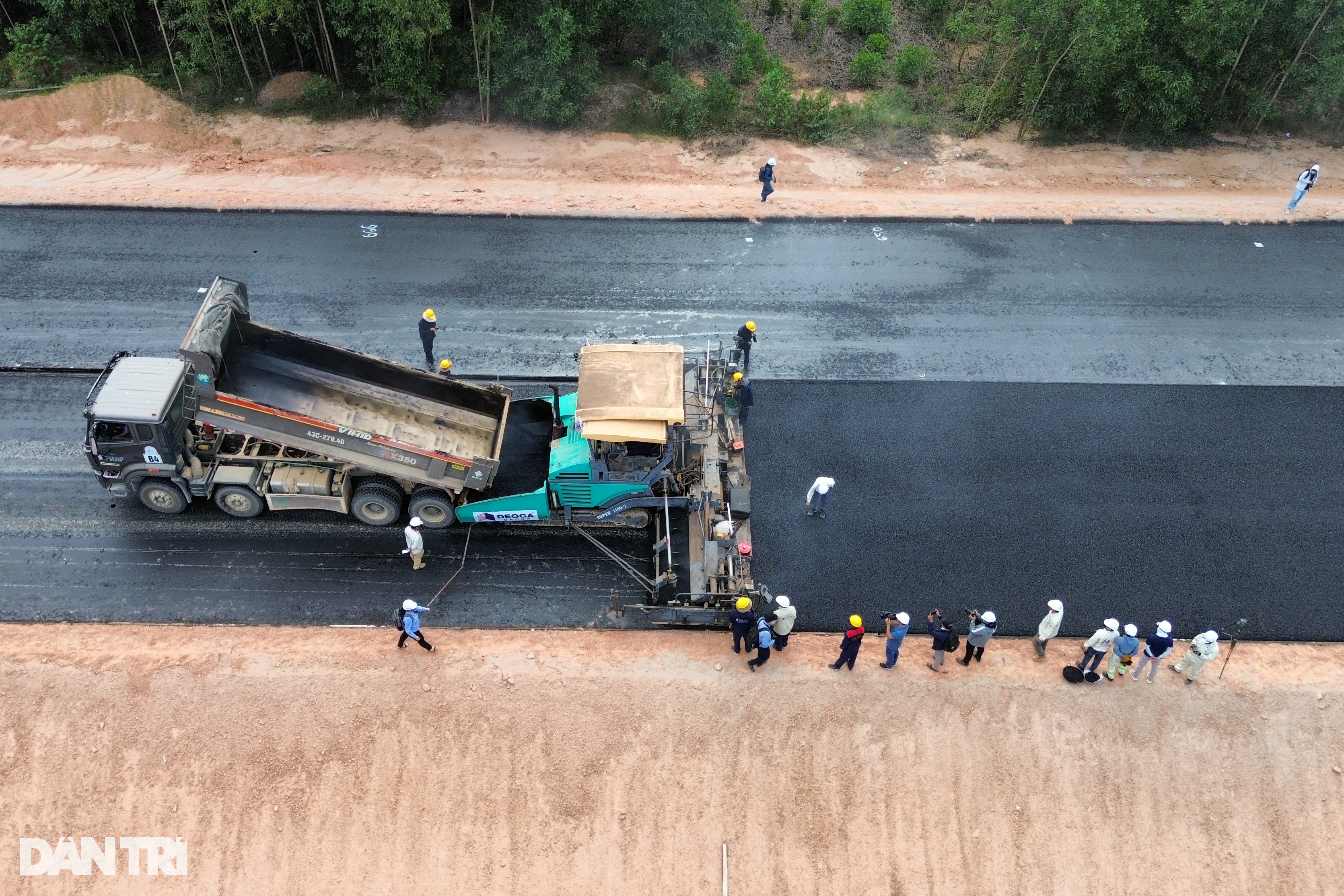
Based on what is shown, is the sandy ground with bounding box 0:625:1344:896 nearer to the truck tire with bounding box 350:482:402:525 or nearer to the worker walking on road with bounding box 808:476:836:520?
the truck tire with bounding box 350:482:402:525

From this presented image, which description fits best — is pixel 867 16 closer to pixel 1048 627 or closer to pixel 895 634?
pixel 1048 627

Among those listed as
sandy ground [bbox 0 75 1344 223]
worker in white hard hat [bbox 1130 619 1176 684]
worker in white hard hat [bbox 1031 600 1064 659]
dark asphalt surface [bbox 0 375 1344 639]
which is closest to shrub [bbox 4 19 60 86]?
sandy ground [bbox 0 75 1344 223]

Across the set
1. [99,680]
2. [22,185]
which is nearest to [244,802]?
[99,680]

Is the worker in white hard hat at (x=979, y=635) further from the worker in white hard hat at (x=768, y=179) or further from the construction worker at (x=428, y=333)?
the worker in white hard hat at (x=768, y=179)

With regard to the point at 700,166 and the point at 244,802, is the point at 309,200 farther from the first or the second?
the point at 244,802

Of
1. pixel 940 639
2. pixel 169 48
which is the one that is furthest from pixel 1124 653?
pixel 169 48

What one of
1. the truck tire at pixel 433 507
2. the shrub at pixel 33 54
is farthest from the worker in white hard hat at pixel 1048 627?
the shrub at pixel 33 54
